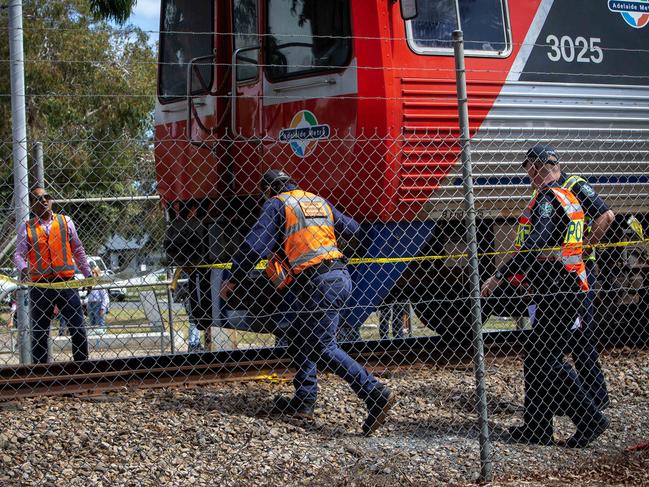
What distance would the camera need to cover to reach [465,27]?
7.87 m

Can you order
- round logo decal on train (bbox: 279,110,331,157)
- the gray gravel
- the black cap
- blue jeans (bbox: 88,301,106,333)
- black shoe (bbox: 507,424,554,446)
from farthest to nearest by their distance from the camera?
blue jeans (bbox: 88,301,106,333)
round logo decal on train (bbox: 279,110,331,157)
the black cap
black shoe (bbox: 507,424,554,446)
the gray gravel

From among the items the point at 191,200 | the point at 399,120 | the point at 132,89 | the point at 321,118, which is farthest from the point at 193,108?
the point at 132,89

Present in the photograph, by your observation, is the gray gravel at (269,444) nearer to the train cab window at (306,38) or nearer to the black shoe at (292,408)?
the black shoe at (292,408)

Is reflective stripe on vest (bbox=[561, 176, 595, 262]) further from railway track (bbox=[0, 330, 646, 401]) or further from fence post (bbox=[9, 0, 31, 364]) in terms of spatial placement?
fence post (bbox=[9, 0, 31, 364])

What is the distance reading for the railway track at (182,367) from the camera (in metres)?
6.76

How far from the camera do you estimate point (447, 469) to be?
5402 millimetres

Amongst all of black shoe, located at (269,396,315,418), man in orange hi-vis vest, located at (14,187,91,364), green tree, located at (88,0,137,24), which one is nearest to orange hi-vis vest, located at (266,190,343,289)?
black shoe, located at (269,396,315,418)

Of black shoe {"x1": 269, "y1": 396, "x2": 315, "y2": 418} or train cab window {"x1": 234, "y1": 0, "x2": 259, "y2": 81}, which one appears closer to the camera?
black shoe {"x1": 269, "y1": 396, "x2": 315, "y2": 418}

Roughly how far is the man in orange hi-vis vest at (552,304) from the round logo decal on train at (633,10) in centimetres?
336

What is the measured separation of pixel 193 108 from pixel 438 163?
7.90ft

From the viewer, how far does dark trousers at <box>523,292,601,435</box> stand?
5.94 m

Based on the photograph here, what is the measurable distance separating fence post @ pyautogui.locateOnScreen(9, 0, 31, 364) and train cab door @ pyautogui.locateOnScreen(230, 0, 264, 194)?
1.69 metres

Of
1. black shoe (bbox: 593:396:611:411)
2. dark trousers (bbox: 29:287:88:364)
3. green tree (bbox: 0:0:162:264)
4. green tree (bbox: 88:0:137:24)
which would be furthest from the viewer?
green tree (bbox: 0:0:162:264)

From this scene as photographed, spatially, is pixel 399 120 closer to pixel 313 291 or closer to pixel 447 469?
pixel 313 291
